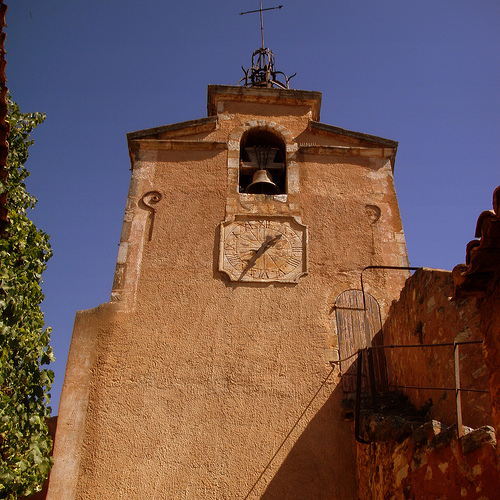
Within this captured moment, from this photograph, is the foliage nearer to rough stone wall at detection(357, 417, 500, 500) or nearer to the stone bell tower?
the stone bell tower

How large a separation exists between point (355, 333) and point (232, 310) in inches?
58.9

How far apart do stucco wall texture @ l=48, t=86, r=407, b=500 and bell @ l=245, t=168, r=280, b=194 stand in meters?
0.32

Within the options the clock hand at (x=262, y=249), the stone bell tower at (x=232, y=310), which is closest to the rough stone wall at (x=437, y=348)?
the stone bell tower at (x=232, y=310)

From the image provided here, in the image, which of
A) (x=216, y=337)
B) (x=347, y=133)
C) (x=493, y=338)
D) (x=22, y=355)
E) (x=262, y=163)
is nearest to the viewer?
(x=493, y=338)

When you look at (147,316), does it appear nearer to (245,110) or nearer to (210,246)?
(210,246)

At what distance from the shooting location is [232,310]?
7.30 metres

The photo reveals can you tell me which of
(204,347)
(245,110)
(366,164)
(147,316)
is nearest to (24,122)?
(147,316)

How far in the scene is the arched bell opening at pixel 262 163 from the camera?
28.2 feet

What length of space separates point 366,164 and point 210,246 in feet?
9.01

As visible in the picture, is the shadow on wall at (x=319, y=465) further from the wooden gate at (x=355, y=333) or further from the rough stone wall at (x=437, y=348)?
the rough stone wall at (x=437, y=348)

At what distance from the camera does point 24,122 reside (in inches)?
253

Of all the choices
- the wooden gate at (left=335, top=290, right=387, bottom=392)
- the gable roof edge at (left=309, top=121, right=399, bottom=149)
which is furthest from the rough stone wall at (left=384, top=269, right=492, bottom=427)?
the gable roof edge at (left=309, top=121, right=399, bottom=149)

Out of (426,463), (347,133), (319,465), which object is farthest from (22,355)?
(347,133)

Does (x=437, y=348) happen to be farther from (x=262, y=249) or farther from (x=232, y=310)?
(x=262, y=249)
